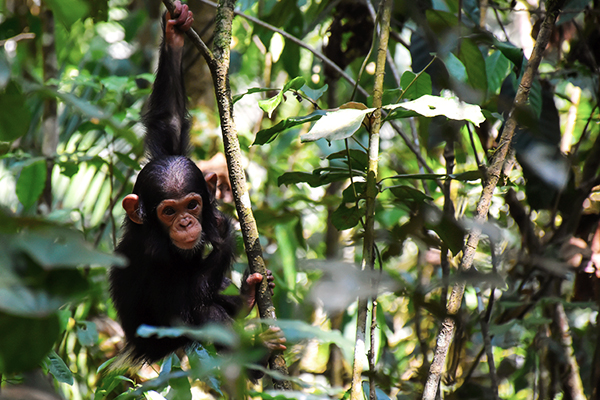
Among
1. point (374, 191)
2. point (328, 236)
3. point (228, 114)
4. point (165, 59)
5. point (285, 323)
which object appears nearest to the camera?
point (285, 323)

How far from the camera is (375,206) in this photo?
1.47 m

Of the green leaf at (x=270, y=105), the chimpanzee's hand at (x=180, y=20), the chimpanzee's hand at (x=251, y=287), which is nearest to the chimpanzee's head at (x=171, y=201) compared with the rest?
the chimpanzee's hand at (x=251, y=287)

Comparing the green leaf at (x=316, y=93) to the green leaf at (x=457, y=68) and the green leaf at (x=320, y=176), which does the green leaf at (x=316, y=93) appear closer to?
the green leaf at (x=320, y=176)

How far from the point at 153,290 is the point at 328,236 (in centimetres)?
120

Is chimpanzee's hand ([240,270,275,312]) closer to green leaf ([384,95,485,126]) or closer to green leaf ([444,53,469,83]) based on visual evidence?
green leaf ([384,95,485,126])

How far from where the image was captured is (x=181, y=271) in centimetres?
218

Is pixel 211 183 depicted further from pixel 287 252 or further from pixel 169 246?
pixel 287 252

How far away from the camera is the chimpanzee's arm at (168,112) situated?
6.86 ft

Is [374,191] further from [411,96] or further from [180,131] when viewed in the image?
[180,131]

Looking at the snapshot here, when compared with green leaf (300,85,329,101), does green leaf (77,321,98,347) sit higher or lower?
lower

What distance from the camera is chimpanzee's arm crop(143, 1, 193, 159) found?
2.09 m

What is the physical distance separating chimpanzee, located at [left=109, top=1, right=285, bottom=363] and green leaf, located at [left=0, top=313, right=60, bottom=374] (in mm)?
1432

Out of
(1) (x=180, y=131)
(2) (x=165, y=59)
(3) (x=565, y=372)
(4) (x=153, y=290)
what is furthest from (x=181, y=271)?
(3) (x=565, y=372)

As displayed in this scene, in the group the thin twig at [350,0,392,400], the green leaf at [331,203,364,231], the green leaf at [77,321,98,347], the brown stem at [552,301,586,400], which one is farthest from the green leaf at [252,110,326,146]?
the green leaf at [77,321,98,347]
